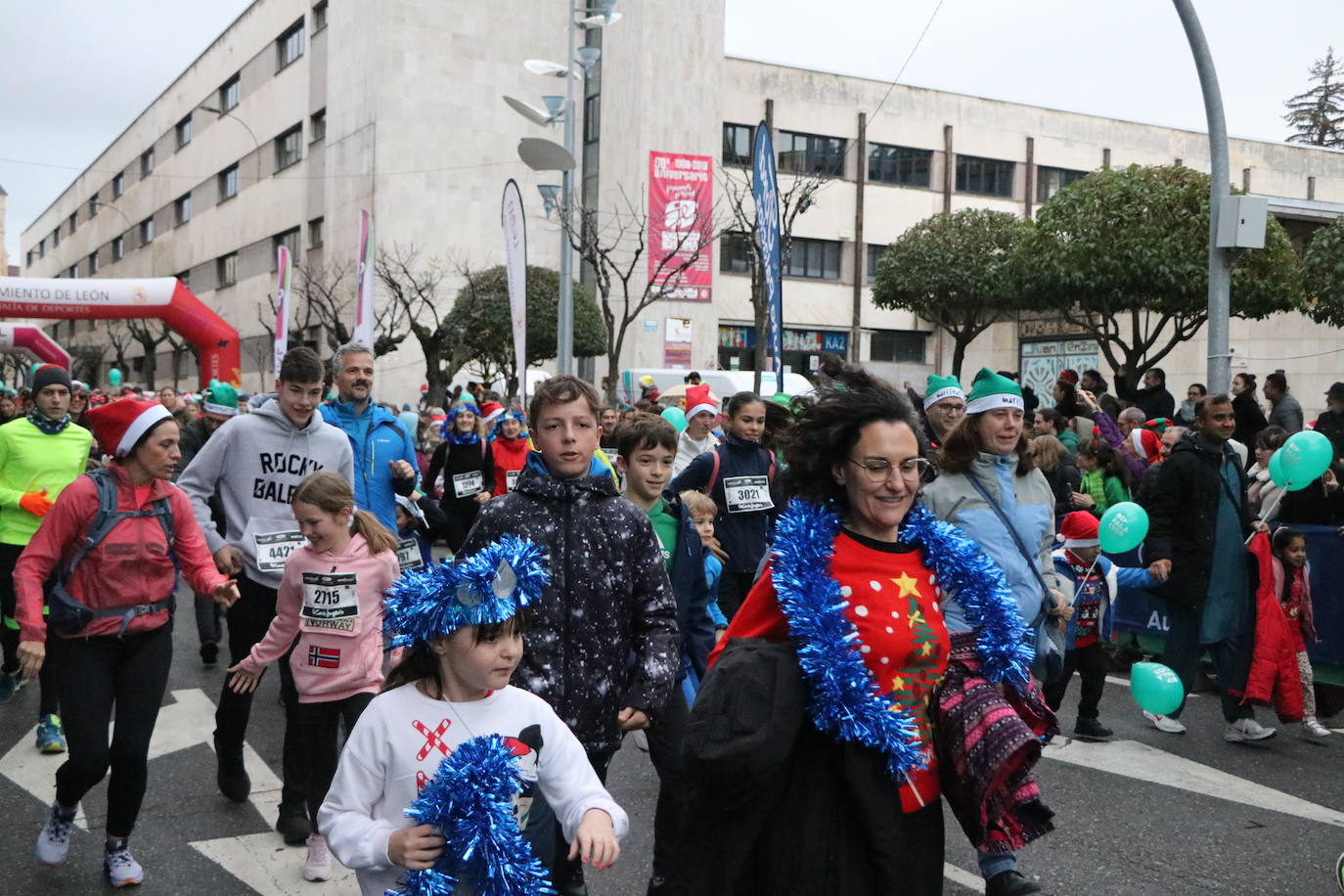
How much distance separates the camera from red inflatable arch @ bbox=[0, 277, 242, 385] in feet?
92.9

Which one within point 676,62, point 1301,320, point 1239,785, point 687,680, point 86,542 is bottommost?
point 1239,785

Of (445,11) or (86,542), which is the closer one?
(86,542)

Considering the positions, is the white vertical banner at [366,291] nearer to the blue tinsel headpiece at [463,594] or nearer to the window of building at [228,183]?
the blue tinsel headpiece at [463,594]

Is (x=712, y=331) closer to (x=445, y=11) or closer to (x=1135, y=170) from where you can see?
(x=445, y=11)

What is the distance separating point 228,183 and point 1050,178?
3349 centimetres

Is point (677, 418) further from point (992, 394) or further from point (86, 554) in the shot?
point (86, 554)

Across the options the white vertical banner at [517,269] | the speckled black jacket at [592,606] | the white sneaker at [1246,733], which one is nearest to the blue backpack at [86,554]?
the speckled black jacket at [592,606]

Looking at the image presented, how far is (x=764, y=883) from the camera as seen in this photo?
101 inches

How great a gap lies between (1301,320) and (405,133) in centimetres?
2565

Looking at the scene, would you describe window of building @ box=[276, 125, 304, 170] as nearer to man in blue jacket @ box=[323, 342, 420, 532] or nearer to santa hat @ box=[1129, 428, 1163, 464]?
santa hat @ box=[1129, 428, 1163, 464]

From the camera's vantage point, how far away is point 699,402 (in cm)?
911

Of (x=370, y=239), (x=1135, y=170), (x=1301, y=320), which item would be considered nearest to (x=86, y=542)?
(x=370, y=239)

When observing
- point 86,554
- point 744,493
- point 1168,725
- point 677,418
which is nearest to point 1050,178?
point 677,418

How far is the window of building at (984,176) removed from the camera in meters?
45.0
